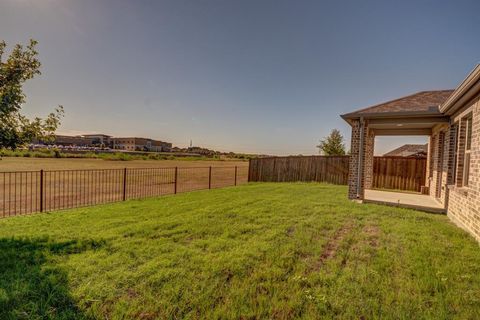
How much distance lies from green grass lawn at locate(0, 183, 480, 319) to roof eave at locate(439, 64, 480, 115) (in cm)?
282

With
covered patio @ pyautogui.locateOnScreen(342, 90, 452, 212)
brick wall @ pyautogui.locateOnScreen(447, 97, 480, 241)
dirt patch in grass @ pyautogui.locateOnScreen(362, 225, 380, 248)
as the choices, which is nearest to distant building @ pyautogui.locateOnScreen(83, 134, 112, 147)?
covered patio @ pyautogui.locateOnScreen(342, 90, 452, 212)

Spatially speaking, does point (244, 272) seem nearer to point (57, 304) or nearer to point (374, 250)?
point (57, 304)

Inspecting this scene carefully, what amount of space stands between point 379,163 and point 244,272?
40.1ft

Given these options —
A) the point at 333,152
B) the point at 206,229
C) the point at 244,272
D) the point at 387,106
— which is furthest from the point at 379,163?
the point at 244,272

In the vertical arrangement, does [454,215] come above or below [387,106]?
below

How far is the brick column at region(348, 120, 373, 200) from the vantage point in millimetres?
8336

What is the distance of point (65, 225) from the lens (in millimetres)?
5316

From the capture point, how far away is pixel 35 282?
2855 mm

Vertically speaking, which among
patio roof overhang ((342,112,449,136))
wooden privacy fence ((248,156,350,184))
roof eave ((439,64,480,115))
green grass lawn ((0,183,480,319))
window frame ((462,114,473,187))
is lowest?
green grass lawn ((0,183,480,319))

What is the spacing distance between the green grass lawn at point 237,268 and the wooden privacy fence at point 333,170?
7.14 meters

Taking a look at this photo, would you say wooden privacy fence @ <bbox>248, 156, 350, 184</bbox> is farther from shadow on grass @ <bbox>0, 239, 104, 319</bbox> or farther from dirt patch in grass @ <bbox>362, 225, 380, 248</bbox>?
shadow on grass @ <bbox>0, 239, 104, 319</bbox>

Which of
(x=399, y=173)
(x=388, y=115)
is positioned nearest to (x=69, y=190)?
(x=388, y=115)

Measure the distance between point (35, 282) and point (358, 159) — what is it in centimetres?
868


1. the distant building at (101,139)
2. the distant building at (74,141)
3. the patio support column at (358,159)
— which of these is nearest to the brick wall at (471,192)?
the patio support column at (358,159)
